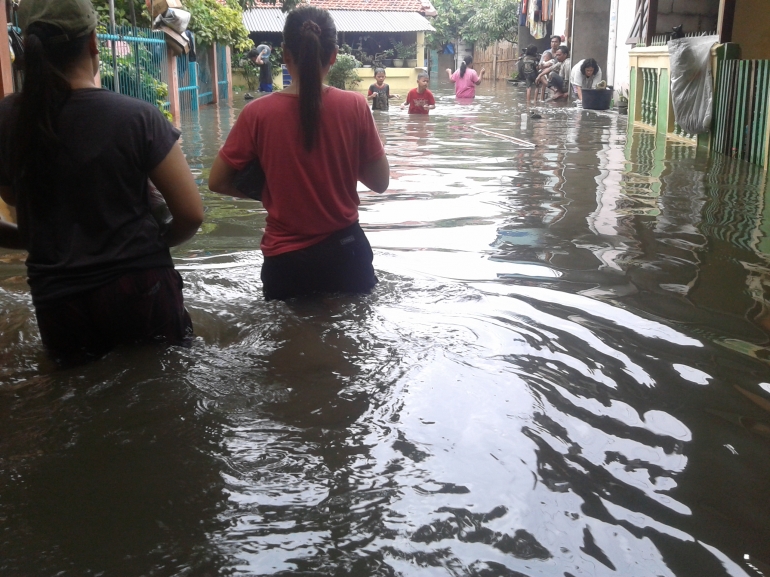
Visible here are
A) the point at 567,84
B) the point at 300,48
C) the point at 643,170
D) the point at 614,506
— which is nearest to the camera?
the point at 614,506

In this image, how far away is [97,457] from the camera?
2.63 meters

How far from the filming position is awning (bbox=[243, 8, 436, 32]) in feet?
109

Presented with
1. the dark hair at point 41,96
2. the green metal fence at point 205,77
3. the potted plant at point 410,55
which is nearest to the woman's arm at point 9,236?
the dark hair at point 41,96

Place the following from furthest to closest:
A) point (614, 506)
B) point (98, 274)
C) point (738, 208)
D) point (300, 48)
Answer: point (738, 208), point (300, 48), point (98, 274), point (614, 506)

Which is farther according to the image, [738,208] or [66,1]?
[738,208]

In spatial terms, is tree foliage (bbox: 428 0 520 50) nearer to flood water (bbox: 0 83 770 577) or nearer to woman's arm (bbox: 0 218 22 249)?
flood water (bbox: 0 83 770 577)

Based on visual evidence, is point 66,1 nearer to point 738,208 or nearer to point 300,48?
point 300,48

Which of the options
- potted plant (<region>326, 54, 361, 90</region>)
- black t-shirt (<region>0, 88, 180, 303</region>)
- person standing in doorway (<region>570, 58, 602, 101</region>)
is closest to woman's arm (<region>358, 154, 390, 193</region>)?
black t-shirt (<region>0, 88, 180, 303</region>)

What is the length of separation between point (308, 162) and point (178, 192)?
2.74ft

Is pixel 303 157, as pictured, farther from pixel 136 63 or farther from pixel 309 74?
pixel 136 63

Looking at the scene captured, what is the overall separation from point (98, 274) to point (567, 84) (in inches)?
843

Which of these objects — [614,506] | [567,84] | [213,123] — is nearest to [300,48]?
[614,506]

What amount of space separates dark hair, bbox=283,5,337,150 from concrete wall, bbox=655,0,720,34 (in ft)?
37.1

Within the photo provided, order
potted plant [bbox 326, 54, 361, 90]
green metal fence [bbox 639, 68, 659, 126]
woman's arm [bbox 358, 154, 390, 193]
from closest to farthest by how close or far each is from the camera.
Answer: woman's arm [bbox 358, 154, 390, 193] < green metal fence [bbox 639, 68, 659, 126] < potted plant [bbox 326, 54, 361, 90]
